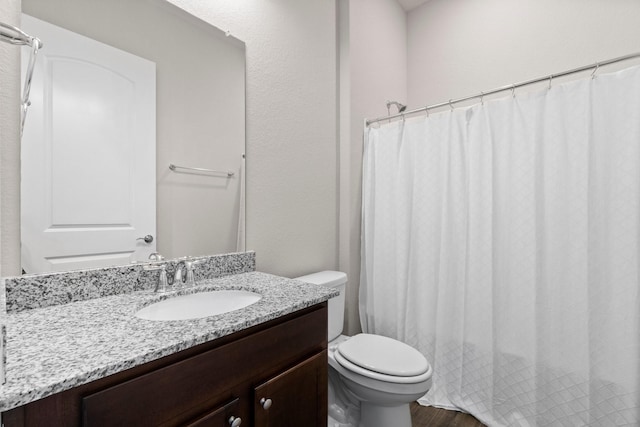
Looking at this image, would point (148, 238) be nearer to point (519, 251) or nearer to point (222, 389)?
point (222, 389)

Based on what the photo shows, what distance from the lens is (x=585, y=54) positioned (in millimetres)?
1966

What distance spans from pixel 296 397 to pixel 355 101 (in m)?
1.77

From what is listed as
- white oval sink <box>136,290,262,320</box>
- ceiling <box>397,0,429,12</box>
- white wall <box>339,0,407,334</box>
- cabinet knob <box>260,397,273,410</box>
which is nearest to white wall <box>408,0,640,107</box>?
ceiling <box>397,0,429,12</box>

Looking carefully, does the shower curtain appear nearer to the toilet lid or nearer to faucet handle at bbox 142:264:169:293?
the toilet lid

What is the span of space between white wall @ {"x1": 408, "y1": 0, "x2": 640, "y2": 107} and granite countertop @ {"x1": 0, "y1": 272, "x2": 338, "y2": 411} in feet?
7.38

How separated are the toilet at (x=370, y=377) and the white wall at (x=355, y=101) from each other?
38 centimetres

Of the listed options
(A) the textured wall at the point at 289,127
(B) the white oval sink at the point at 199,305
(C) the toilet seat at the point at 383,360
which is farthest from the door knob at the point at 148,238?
(C) the toilet seat at the point at 383,360

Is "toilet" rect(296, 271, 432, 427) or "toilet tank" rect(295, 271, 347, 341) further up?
"toilet tank" rect(295, 271, 347, 341)

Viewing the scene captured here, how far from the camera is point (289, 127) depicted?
1711 millimetres

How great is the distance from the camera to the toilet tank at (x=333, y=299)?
171cm

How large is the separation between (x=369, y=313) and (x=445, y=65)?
207cm

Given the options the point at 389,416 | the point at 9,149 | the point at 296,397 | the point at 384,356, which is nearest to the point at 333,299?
the point at 384,356

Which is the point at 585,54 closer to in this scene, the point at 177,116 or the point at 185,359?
the point at 177,116

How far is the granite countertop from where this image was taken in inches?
21.3
